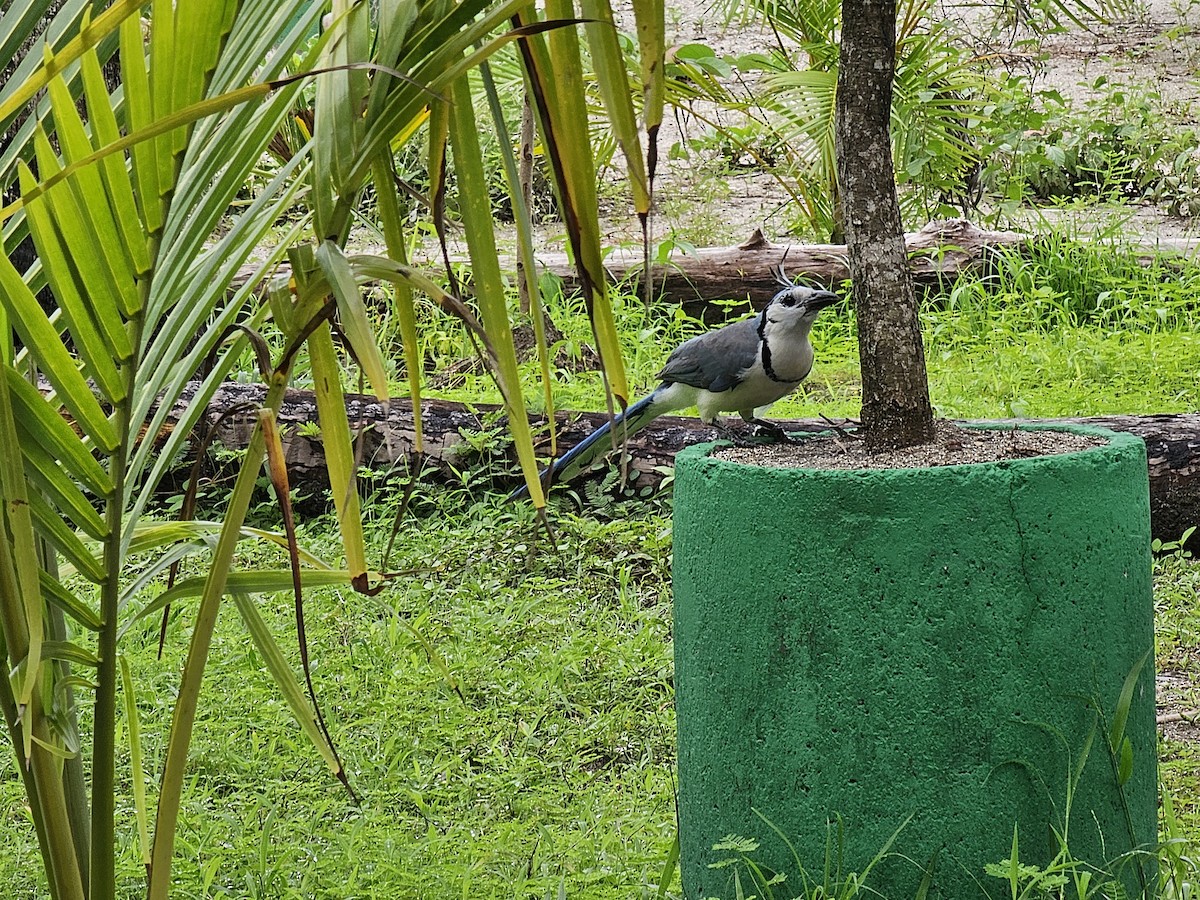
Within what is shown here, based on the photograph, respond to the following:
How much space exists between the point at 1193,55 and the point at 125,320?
459 inches

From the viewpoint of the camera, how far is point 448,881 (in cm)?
234

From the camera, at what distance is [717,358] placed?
3014mm

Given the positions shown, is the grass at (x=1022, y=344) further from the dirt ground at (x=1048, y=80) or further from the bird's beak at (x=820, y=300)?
the bird's beak at (x=820, y=300)

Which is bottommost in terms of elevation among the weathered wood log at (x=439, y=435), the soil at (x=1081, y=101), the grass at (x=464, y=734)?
the grass at (x=464, y=734)

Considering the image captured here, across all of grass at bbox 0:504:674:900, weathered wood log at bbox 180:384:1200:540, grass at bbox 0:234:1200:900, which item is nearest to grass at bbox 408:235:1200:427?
grass at bbox 0:234:1200:900

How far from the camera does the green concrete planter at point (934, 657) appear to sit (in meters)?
1.78

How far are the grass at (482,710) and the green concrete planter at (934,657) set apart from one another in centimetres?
47

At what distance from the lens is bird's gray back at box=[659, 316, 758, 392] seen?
2.96m

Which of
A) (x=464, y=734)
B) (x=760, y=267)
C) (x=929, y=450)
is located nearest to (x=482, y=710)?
(x=464, y=734)

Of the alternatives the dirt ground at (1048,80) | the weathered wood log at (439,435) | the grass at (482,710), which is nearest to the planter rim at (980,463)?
the grass at (482,710)

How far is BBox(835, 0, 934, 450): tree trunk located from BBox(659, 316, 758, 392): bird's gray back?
92cm

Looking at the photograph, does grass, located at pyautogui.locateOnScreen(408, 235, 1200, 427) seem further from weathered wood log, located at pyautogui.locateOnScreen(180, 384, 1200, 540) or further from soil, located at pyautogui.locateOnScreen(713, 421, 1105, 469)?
soil, located at pyautogui.locateOnScreen(713, 421, 1105, 469)

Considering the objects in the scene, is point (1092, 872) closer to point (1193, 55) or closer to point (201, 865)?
point (201, 865)

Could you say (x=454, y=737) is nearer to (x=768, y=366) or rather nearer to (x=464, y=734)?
(x=464, y=734)
